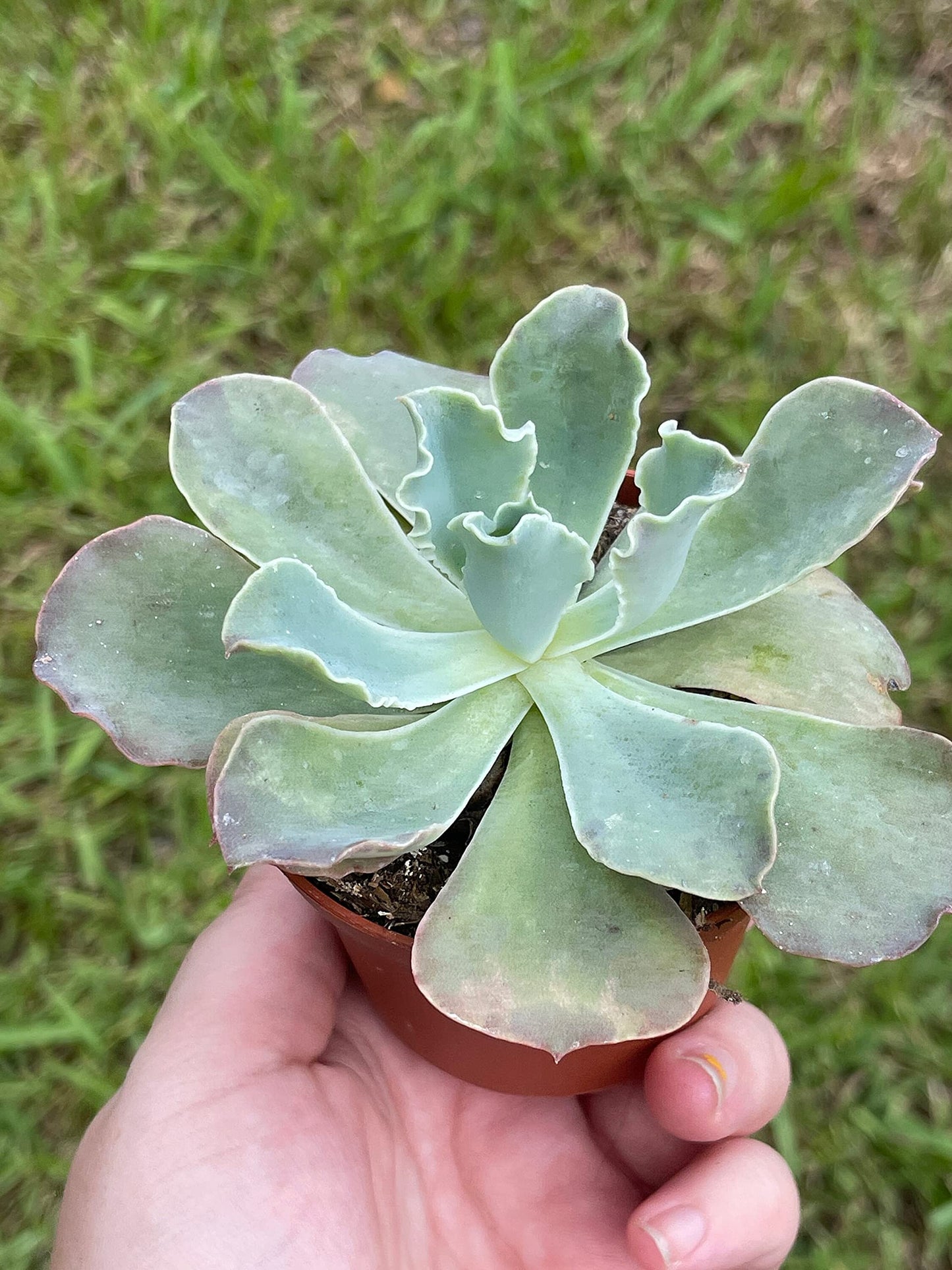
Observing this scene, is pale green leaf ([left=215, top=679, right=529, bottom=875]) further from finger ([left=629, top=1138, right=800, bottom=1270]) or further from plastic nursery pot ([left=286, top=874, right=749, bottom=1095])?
finger ([left=629, top=1138, right=800, bottom=1270])

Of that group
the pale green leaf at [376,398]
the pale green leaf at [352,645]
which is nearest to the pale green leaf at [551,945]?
the pale green leaf at [352,645]

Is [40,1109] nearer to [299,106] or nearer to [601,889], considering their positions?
[601,889]

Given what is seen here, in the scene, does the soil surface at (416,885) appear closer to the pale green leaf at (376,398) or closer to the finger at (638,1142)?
the pale green leaf at (376,398)

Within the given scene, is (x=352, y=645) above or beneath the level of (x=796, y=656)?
above

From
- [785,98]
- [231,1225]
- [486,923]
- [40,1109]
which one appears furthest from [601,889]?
[785,98]

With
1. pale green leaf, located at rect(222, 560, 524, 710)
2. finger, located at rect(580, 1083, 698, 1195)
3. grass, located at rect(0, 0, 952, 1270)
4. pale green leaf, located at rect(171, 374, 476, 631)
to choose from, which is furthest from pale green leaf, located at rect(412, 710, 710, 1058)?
grass, located at rect(0, 0, 952, 1270)

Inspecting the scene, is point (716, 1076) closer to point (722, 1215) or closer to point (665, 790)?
point (722, 1215)

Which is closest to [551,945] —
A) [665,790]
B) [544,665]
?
[665,790]
